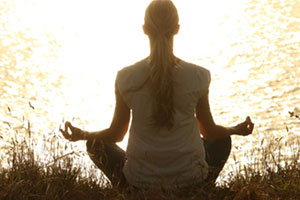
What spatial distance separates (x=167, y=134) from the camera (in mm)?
4973

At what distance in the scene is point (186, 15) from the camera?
42656 mm

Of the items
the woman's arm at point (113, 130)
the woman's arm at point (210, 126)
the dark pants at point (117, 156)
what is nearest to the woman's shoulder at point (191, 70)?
the woman's arm at point (210, 126)

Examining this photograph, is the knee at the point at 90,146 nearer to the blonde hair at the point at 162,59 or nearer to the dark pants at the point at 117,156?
the dark pants at the point at 117,156

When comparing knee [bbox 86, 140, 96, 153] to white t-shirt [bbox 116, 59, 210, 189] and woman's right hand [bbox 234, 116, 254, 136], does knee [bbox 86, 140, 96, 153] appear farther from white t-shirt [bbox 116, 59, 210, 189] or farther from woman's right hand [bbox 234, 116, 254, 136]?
woman's right hand [bbox 234, 116, 254, 136]

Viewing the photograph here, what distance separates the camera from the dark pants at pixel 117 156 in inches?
211

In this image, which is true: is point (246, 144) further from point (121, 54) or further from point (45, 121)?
point (121, 54)

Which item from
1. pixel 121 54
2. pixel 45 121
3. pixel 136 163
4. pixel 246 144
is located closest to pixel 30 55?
pixel 121 54

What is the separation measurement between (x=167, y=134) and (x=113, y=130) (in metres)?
0.50

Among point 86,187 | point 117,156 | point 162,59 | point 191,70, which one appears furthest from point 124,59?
point 162,59

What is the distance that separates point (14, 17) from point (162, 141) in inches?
1370

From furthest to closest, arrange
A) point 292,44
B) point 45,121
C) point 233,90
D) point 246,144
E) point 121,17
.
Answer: point 121,17
point 292,44
point 233,90
point 45,121
point 246,144

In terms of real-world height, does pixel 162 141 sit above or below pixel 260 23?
above

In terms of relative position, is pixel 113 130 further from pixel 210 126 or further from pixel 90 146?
pixel 210 126

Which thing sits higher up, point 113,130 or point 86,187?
point 113,130
